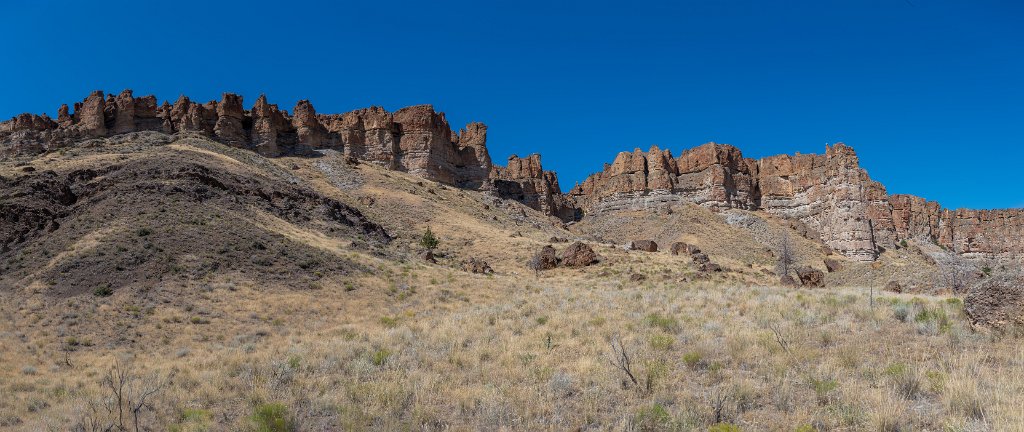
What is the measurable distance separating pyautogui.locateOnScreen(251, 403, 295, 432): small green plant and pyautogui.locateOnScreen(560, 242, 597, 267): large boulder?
93.3 ft

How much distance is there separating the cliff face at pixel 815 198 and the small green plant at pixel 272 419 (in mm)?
67585

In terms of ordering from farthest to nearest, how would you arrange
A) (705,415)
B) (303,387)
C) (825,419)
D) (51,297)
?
(51,297) < (303,387) < (705,415) < (825,419)

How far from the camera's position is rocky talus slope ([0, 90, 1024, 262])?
56.1 meters

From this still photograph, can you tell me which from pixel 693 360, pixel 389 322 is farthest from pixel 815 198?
pixel 693 360

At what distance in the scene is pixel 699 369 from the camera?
8.39 metres

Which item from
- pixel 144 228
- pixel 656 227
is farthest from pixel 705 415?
pixel 656 227

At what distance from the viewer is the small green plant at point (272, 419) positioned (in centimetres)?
736

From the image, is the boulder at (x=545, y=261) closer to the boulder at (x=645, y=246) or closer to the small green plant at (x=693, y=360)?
the boulder at (x=645, y=246)

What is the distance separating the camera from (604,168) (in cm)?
9106

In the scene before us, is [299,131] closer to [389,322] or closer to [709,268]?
[709,268]

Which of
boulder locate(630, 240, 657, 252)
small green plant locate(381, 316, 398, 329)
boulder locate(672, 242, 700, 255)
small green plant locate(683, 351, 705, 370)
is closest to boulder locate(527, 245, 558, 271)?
boulder locate(630, 240, 657, 252)

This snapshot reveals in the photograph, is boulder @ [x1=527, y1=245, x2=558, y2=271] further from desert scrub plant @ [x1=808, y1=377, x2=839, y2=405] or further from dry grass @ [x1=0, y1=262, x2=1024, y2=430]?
desert scrub plant @ [x1=808, y1=377, x2=839, y2=405]

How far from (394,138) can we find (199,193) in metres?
36.3

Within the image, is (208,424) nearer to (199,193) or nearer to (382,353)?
(382,353)
